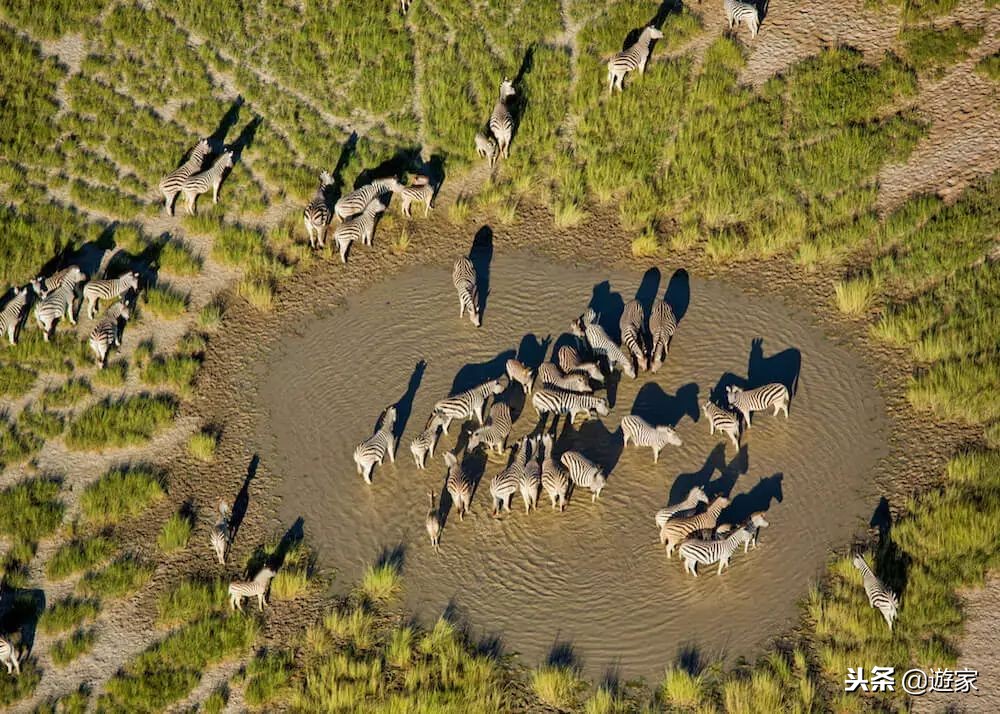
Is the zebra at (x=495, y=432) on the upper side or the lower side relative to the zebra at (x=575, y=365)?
lower

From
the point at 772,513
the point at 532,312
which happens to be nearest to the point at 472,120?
the point at 532,312

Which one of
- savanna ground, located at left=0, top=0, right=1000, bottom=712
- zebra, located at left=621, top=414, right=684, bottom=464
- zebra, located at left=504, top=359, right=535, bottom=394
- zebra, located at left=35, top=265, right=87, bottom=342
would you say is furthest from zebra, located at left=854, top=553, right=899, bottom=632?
zebra, located at left=35, top=265, right=87, bottom=342

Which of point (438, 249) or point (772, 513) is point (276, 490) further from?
point (772, 513)

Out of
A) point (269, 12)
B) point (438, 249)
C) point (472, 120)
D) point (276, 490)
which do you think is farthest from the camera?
point (269, 12)

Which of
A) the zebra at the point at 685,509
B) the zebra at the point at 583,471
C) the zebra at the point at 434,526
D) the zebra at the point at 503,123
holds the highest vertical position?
the zebra at the point at 503,123

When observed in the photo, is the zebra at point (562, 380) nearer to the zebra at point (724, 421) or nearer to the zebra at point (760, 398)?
the zebra at point (724, 421)

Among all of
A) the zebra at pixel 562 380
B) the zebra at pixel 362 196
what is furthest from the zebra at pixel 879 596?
the zebra at pixel 362 196
